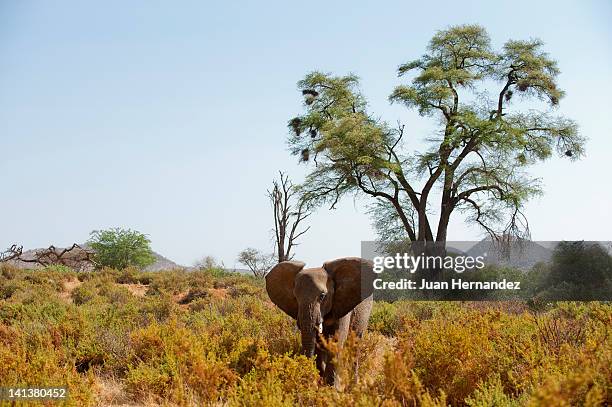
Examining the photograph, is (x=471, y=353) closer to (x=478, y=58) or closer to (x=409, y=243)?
(x=409, y=243)

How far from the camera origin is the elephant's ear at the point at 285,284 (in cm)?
832

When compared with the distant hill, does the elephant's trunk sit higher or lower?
lower

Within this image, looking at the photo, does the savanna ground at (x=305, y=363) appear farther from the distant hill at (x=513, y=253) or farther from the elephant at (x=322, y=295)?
the distant hill at (x=513, y=253)

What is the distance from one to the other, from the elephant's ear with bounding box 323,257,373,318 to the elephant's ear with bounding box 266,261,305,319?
1.72ft

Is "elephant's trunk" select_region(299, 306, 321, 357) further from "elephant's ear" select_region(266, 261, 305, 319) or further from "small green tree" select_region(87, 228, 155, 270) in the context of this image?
"small green tree" select_region(87, 228, 155, 270)

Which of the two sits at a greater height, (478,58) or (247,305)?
(478,58)

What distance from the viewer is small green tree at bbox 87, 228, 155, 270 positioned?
45.2 meters

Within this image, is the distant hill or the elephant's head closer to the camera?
the elephant's head

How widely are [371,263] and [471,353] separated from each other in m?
2.09

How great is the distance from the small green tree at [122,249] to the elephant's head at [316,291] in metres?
38.5

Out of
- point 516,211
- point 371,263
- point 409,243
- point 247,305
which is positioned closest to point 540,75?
point 516,211

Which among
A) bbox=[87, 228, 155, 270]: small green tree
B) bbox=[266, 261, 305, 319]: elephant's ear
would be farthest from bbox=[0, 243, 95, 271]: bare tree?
bbox=[266, 261, 305, 319]: elephant's ear

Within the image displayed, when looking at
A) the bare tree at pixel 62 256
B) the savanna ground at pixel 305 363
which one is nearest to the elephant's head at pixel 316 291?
the savanna ground at pixel 305 363

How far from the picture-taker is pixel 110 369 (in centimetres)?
880
